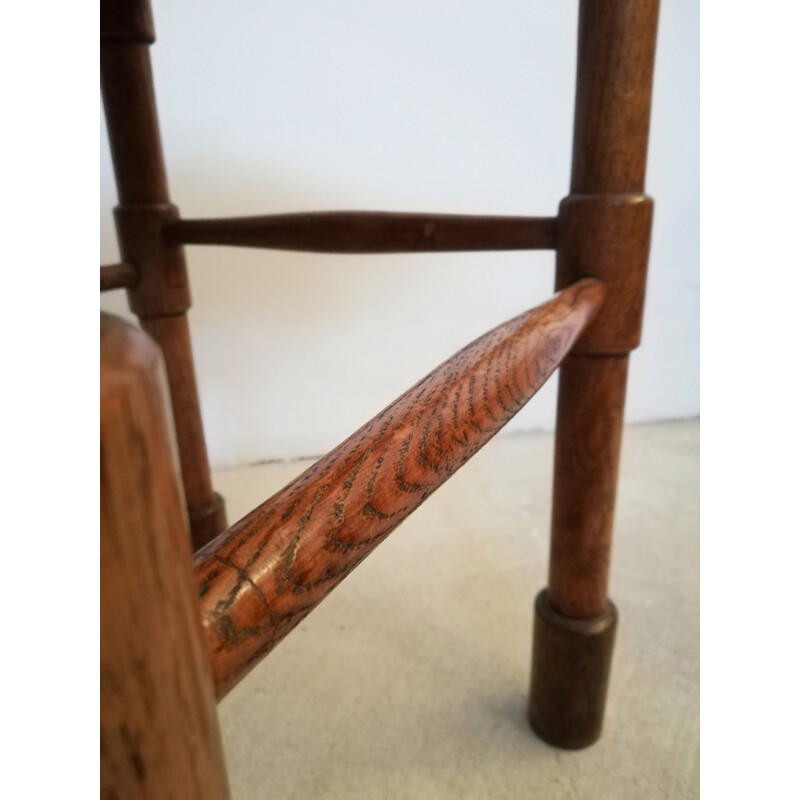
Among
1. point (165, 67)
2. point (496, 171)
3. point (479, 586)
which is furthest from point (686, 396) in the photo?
point (165, 67)

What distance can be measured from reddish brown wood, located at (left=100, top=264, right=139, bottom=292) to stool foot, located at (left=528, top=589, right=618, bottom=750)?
0.41 m

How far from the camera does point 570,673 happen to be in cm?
40

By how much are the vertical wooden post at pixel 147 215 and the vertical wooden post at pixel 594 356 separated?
1.08 ft

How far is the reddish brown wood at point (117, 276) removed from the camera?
0.48 metres

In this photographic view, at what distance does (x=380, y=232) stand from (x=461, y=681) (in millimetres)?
343

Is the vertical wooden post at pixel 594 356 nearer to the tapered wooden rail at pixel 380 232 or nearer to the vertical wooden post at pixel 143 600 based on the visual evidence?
the tapered wooden rail at pixel 380 232

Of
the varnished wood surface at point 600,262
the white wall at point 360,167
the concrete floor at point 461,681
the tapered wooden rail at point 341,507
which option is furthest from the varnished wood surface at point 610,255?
the white wall at point 360,167

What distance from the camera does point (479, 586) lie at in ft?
1.97

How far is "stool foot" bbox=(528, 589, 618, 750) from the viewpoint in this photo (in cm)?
40

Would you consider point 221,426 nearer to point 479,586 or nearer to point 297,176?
point 297,176

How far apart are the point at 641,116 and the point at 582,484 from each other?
0.21 meters

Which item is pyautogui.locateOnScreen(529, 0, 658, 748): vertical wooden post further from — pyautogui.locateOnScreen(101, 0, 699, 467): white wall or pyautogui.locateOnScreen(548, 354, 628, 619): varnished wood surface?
pyautogui.locateOnScreen(101, 0, 699, 467): white wall

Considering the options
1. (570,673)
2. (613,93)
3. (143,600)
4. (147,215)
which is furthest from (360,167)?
(143,600)

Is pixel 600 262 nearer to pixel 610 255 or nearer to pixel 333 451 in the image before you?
pixel 610 255
